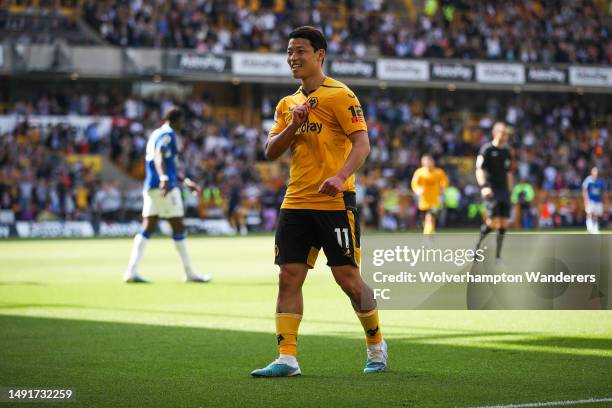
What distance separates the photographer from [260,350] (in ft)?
30.7

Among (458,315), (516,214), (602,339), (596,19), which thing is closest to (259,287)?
(458,315)

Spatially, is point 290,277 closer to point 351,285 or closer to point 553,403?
point 351,285

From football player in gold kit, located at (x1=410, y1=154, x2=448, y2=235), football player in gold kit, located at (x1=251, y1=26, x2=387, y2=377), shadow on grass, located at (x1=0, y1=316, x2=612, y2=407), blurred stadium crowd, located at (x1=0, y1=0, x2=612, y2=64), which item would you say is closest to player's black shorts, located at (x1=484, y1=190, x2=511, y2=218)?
football player in gold kit, located at (x1=410, y1=154, x2=448, y2=235)

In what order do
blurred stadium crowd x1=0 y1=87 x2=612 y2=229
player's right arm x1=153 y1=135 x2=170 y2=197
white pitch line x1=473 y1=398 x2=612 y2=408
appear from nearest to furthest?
white pitch line x1=473 y1=398 x2=612 y2=408
player's right arm x1=153 y1=135 x2=170 y2=197
blurred stadium crowd x1=0 y1=87 x2=612 y2=229

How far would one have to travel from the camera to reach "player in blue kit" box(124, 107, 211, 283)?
650 inches

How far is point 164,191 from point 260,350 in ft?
24.0

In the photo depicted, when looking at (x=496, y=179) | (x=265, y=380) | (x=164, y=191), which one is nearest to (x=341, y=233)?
(x=265, y=380)

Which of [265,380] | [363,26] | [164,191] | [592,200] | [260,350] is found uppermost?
[363,26]

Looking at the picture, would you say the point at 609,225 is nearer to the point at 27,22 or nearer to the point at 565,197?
the point at 565,197

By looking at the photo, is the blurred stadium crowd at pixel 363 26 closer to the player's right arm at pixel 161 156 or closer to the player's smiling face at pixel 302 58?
the player's right arm at pixel 161 156

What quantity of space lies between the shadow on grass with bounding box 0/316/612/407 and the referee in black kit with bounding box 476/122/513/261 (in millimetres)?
9546

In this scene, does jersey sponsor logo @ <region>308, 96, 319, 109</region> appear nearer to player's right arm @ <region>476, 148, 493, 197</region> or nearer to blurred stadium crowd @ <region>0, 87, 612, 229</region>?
player's right arm @ <region>476, 148, 493, 197</region>

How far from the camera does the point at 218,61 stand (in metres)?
46.4

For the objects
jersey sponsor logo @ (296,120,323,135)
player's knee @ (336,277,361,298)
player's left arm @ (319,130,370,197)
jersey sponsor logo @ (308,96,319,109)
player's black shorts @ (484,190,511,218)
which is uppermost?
jersey sponsor logo @ (308,96,319,109)
